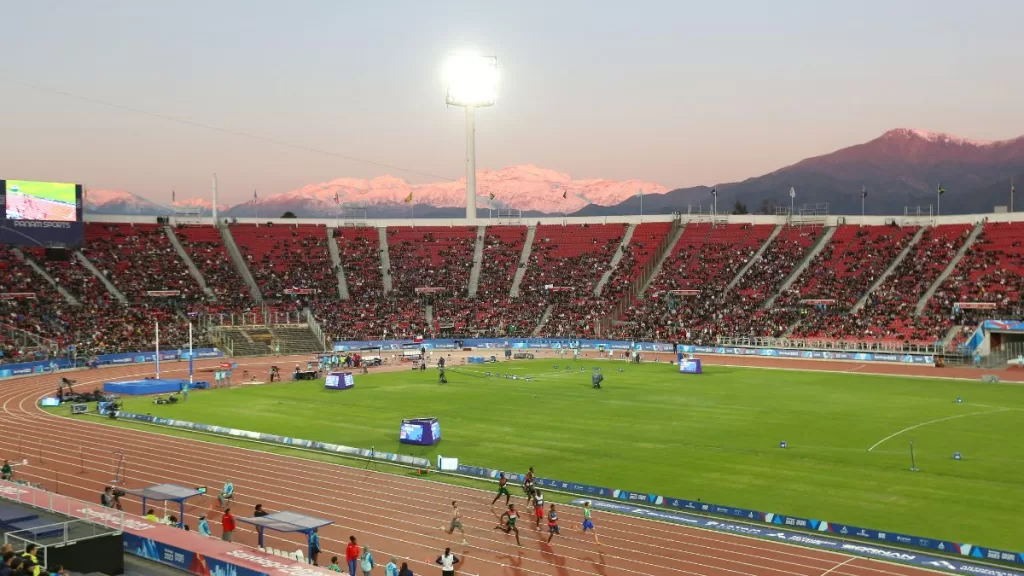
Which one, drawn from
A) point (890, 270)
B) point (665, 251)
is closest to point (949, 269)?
point (890, 270)

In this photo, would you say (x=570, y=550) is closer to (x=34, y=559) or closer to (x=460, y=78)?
(x=34, y=559)

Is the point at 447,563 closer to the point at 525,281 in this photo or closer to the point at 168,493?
the point at 168,493

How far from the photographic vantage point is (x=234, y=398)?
171 feet

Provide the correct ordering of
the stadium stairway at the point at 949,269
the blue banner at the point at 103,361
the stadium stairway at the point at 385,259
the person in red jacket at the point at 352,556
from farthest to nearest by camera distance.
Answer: the stadium stairway at the point at 385,259 < the stadium stairway at the point at 949,269 < the blue banner at the point at 103,361 < the person in red jacket at the point at 352,556

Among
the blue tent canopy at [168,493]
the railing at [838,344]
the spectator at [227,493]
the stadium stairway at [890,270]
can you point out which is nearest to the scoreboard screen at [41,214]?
the railing at [838,344]

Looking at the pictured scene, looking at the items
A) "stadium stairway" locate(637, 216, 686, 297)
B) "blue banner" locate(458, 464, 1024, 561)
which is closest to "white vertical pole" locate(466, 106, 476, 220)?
"stadium stairway" locate(637, 216, 686, 297)

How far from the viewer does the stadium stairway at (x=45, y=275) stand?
79887 mm

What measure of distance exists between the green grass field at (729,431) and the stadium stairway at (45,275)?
32.6 metres

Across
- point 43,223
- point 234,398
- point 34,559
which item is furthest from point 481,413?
point 43,223

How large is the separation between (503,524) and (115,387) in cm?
3760

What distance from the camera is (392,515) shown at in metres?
26.2

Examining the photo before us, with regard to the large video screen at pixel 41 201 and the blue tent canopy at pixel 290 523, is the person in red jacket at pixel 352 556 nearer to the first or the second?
the blue tent canopy at pixel 290 523

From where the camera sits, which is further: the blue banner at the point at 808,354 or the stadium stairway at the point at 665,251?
the stadium stairway at the point at 665,251

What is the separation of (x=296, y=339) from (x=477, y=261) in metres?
27.6
